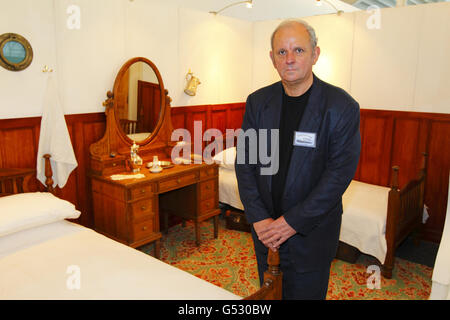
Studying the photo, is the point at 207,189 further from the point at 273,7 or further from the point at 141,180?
the point at 273,7

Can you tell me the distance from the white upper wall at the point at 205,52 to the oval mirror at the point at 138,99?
121 mm

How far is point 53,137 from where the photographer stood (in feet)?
10.6

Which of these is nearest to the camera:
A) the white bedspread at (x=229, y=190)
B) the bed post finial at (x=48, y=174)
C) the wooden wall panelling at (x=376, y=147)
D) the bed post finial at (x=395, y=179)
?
the bed post finial at (x=48, y=174)

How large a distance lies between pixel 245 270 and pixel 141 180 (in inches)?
50.6

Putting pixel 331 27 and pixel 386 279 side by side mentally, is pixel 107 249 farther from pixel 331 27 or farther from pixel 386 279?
pixel 331 27

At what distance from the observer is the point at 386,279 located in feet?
11.2

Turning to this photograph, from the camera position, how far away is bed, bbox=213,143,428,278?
3.33 metres

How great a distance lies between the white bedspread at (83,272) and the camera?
6.28 feet

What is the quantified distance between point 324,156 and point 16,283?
5.66 ft

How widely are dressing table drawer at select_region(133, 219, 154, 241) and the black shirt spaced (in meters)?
1.85

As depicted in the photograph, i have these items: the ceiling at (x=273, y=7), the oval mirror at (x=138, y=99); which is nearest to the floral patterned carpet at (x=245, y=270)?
the oval mirror at (x=138, y=99)

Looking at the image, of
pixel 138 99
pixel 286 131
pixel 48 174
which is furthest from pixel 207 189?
pixel 286 131

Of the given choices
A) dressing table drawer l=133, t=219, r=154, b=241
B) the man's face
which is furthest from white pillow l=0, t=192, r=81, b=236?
the man's face

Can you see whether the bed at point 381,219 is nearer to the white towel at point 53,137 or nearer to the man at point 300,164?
the man at point 300,164
